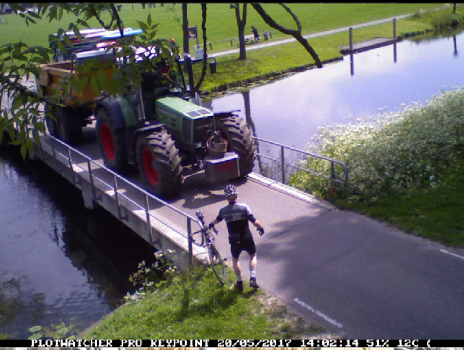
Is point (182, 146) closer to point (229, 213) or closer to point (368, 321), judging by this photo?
point (229, 213)

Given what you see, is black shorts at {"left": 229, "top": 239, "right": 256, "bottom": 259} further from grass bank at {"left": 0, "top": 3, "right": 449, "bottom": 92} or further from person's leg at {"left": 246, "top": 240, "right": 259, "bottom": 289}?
grass bank at {"left": 0, "top": 3, "right": 449, "bottom": 92}

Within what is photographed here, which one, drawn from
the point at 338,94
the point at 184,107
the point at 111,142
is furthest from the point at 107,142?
the point at 338,94

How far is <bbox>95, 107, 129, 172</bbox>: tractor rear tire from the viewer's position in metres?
11.8

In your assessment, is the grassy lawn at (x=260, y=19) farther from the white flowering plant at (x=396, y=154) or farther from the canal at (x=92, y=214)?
the white flowering plant at (x=396, y=154)

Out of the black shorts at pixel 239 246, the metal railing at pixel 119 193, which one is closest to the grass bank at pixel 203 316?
the black shorts at pixel 239 246

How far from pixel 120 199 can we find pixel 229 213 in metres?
4.18

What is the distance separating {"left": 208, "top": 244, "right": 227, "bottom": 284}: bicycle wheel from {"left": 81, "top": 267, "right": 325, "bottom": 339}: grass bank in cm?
10

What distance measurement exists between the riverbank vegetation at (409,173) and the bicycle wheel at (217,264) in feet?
10.7

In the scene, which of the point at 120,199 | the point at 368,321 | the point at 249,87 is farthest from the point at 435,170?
the point at 249,87

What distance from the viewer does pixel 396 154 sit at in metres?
10.9

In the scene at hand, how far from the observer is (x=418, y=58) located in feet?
98.0

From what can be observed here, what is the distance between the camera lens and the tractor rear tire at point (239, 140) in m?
11.0

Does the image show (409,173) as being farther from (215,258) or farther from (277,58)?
(277,58)

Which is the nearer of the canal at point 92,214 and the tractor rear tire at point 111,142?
the canal at point 92,214
